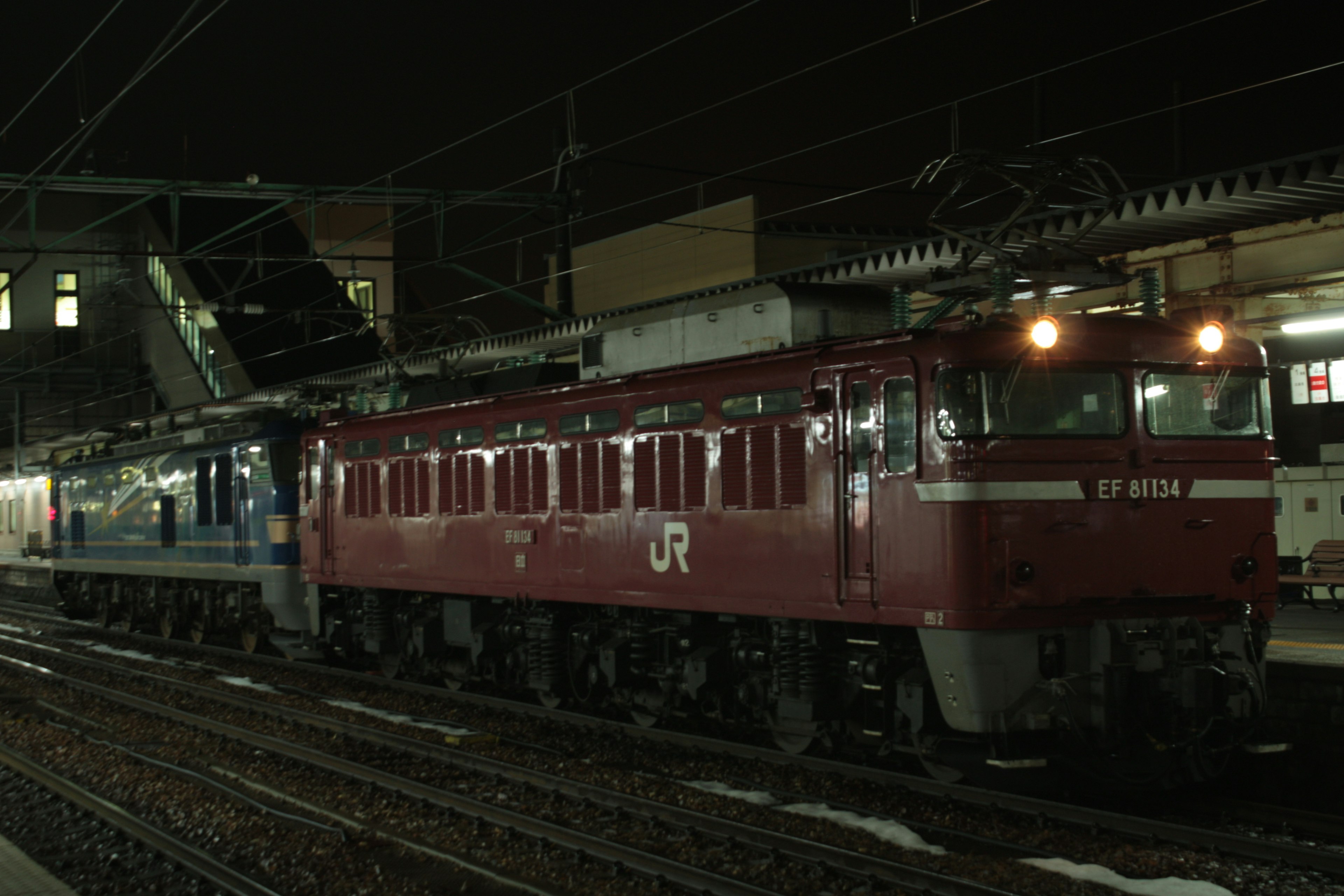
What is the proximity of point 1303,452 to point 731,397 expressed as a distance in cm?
2380

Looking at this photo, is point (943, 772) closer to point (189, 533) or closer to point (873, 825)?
point (873, 825)

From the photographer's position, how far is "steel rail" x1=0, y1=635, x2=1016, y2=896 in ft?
24.3

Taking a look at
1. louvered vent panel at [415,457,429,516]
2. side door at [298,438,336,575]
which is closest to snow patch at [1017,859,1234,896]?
louvered vent panel at [415,457,429,516]

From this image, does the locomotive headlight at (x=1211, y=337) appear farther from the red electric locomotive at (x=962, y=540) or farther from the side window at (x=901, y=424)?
the side window at (x=901, y=424)

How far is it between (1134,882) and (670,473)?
579 centimetres

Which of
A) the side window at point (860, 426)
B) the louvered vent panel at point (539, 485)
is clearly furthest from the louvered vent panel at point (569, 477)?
the side window at point (860, 426)

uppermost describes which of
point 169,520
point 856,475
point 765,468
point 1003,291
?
point 1003,291

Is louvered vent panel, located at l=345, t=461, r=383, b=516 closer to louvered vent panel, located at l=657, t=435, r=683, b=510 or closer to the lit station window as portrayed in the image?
louvered vent panel, located at l=657, t=435, r=683, b=510

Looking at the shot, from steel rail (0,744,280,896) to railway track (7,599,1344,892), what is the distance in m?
2.73

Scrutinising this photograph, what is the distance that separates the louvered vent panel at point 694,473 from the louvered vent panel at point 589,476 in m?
1.38

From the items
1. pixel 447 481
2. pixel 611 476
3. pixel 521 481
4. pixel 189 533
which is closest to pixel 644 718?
pixel 611 476

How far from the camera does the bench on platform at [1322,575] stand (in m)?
17.8

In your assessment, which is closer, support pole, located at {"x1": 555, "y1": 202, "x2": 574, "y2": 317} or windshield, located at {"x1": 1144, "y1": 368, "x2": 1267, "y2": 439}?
windshield, located at {"x1": 1144, "y1": 368, "x2": 1267, "y2": 439}

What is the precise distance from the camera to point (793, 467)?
10.5 m
